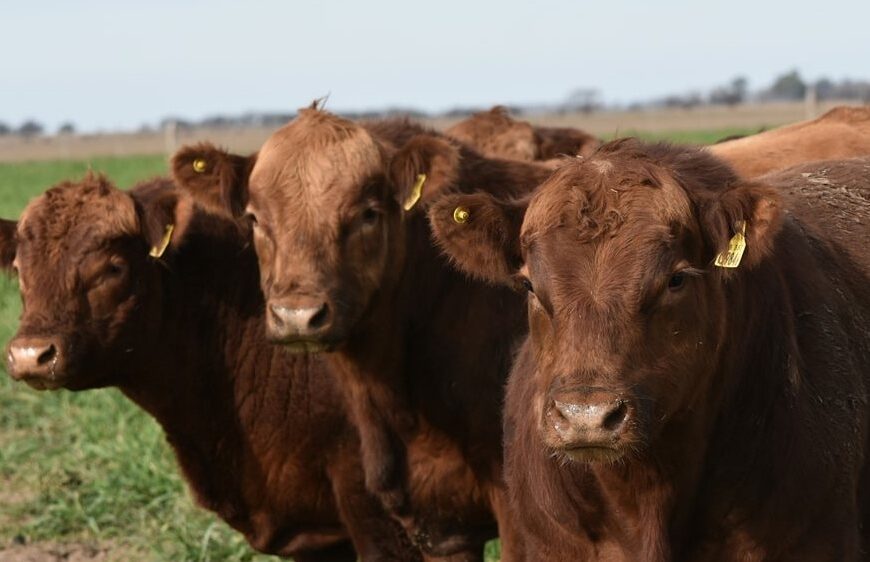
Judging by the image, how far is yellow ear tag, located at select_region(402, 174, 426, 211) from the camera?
6.77 m

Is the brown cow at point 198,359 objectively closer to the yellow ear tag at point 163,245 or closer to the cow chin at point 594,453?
the yellow ear tag at point 163,245

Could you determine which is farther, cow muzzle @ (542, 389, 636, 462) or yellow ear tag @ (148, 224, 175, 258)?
yellow ear tag @ (148, 224, 175, 258)

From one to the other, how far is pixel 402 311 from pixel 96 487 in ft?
10.5

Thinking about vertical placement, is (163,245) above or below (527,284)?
below

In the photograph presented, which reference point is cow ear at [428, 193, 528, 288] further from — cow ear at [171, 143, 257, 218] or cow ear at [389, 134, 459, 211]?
cow ear at [171, 143, 257, 218]

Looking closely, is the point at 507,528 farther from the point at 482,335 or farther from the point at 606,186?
the point at 606,186

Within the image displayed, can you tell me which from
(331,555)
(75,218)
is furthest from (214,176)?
(331,555)

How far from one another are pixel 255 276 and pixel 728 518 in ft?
11.5

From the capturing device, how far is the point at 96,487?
9.13m

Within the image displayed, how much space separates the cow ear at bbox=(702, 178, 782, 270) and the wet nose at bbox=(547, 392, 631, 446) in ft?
2.23

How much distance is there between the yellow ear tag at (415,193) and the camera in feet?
22.2

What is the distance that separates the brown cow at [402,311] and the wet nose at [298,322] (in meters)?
0.24

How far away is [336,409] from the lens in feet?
23.5

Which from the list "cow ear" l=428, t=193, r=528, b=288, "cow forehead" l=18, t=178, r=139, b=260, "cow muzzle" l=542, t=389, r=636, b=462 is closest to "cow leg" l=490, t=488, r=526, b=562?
"cow ear" l=428, t=193, r=528, b=288
